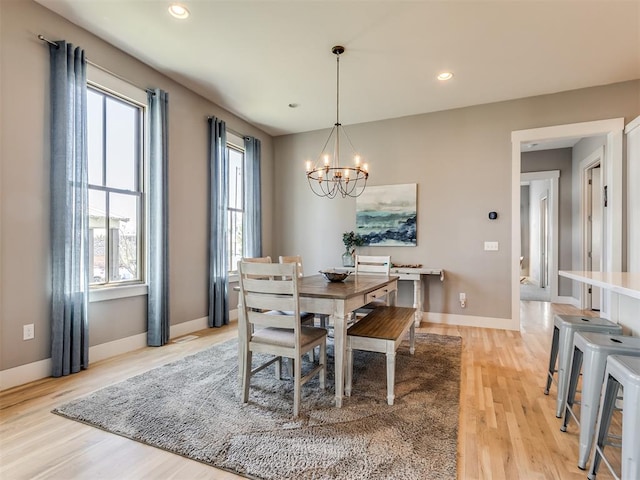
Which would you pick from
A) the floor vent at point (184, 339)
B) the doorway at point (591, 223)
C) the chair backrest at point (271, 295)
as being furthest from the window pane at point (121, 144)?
the doorway at point (591, 223)

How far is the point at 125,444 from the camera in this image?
175 centimetres

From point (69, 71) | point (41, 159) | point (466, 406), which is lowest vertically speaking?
Answer: point (466, 406)

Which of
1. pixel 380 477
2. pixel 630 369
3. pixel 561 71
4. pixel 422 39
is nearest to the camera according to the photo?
pixel 630 369

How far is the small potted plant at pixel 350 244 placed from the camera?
5.06 m

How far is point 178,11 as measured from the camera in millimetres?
2605

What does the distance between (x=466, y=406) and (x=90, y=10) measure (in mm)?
4208

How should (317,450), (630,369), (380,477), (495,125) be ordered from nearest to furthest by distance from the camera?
(630,369)
(380,477)
(317,450)
(495,125)

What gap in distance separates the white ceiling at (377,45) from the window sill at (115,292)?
2.37 m

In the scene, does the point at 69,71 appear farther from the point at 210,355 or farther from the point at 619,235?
the point at 619,235

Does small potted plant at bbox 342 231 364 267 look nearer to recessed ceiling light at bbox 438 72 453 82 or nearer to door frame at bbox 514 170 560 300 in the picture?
recessed ceiling light at bbox 438 72 453 82

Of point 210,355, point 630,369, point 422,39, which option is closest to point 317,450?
point 630,369

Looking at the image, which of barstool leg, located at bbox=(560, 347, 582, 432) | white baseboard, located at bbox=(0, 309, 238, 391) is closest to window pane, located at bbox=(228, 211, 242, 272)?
white baseboard, located at bbox=(0, 309, 238, 391)

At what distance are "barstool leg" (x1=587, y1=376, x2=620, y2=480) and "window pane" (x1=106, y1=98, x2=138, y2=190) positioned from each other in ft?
13.1

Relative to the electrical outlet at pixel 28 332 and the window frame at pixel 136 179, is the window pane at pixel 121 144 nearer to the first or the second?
the window frame at pixel 136 179
